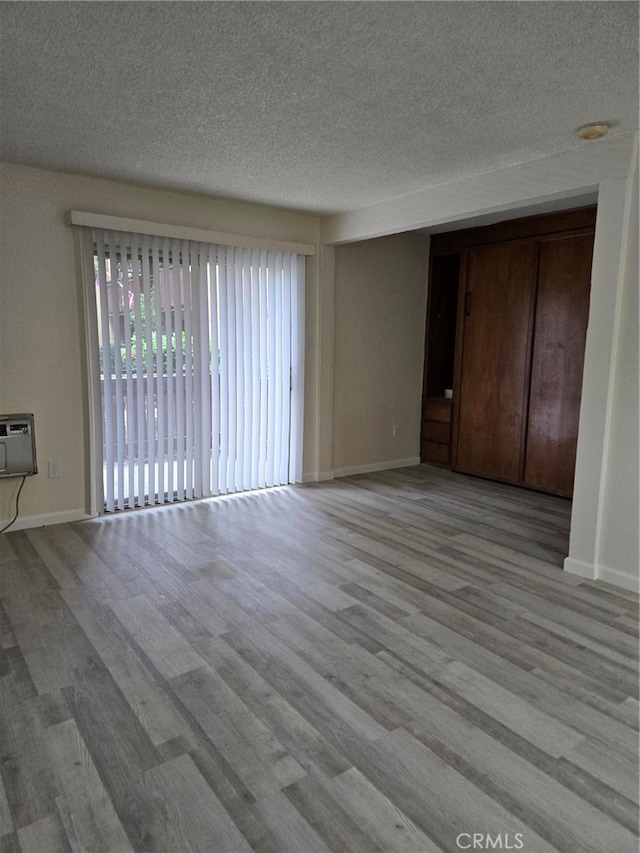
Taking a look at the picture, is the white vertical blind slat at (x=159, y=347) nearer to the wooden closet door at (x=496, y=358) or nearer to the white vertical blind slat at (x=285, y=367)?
the white vertical blind slat at (x=285, y=367)

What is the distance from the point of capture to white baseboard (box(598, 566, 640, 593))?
120 inches

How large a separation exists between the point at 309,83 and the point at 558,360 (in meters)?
3.35

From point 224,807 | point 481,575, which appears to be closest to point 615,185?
point 481,575

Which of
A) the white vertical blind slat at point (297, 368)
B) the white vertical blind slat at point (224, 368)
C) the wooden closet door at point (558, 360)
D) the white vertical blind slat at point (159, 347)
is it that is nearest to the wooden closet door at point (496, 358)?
the wooden closet door at point (558, 360)

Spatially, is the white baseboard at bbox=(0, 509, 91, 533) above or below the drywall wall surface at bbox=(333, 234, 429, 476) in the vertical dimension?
→ below

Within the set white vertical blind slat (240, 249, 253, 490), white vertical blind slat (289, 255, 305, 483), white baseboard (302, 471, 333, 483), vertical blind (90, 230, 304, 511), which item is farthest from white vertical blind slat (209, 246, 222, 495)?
white baseboard (302, 471, 333, 483)

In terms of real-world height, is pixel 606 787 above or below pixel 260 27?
below

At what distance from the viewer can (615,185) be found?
2.93 m

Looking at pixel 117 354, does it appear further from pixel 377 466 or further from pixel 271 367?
pixel 377 466

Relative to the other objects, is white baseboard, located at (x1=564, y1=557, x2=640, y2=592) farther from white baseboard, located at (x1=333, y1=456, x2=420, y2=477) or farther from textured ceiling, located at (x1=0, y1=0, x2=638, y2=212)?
white baseboard, located at (x1=333, y1=456, x2=420, y2=477)

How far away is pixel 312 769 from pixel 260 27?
251cm

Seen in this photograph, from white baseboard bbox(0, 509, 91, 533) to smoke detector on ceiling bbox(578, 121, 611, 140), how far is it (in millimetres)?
3978

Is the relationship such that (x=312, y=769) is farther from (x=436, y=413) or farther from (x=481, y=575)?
(x=436, y=413)
